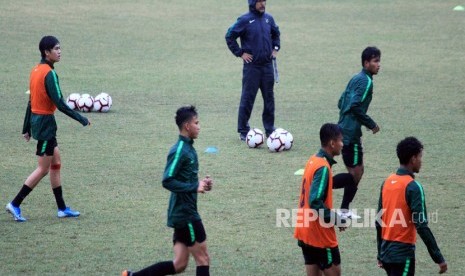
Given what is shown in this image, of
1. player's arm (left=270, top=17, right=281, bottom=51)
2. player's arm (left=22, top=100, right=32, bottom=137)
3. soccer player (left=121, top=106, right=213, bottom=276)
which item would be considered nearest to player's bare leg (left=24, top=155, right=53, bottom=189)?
player's arm (left=22, top=100, right=32, bottom=137)

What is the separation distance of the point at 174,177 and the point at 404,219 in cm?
213

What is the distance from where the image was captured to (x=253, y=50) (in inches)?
644

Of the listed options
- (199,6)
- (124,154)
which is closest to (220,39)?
(199,6)

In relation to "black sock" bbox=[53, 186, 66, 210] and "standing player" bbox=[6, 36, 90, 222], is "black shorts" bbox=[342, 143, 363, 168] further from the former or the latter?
"black sock" bbox=[53, 186, 66, 210]

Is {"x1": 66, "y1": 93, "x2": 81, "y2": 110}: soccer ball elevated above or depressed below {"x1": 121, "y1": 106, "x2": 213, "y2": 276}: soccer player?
above

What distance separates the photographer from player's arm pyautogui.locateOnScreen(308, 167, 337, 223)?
8398 mm

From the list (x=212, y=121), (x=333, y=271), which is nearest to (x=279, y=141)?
(x=212, y=121)

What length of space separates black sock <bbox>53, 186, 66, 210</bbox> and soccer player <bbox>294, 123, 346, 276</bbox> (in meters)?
4.22

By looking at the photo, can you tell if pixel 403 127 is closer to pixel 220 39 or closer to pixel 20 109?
pixel 20 109

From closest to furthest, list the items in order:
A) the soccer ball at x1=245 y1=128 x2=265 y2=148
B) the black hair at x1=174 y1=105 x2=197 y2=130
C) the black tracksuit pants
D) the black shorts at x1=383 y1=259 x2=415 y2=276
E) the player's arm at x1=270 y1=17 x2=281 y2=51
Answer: the black shorts at x1=383 y1=259 x2=415 y2=276, the black hair at x1=174 y1=105 x2=197 y2=130, the soccer ball at x1=245 y1=128 x2=265 y2=148, the black tracksuit pants, the player's arm at x1=270 y1=17 x2=281 y2=51

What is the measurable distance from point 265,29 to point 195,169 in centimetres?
771

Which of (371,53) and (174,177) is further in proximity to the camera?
(371,53)

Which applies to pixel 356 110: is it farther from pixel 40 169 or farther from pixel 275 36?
pixel 275 36

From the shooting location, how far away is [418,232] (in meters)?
8.16
